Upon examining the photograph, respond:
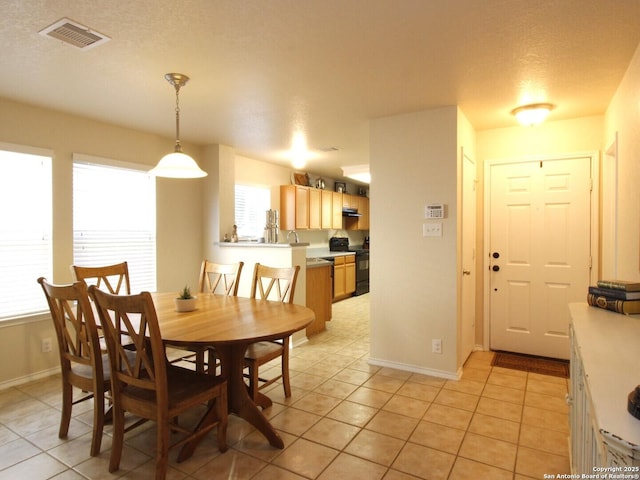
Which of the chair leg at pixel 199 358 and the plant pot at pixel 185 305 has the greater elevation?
the plant pot at pixel 185 305

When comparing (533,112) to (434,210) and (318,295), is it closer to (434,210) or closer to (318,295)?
(434,210)

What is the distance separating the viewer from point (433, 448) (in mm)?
2229

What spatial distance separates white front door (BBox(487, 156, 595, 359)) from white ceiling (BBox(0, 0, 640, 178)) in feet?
2.01

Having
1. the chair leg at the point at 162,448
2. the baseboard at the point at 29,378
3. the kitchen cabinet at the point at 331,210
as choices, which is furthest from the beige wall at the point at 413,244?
the kitchen cabinet at the point at 331,210

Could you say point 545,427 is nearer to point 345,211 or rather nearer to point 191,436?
point 191,436

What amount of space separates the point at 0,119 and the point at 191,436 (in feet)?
9.59

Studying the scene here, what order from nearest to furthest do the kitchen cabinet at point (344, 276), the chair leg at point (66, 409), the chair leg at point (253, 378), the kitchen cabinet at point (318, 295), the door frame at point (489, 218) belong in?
the chair leg at point (66, 409)
the chair leg at point (253, 378)
the door frame at point (489, 218)
the kitchen cabinet at point (318, 295)
the kitchen cabinet at point (344, 276)

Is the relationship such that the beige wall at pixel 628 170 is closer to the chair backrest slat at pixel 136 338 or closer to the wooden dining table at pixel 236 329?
the wooden dining table at pixel 236 329

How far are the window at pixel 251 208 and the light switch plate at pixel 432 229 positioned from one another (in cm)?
273

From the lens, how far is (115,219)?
3.84 m

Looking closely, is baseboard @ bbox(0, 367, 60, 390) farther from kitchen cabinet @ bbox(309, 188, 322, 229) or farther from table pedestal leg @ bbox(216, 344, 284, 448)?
kitchen cabinet @ bbox(309, 188, 322, 229)

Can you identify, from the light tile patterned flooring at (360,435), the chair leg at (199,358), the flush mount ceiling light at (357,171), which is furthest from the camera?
the flush mount ceiling light at (357,171)

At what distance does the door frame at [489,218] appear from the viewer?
11.5ft

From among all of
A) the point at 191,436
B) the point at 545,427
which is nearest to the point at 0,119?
the point at 191,436
